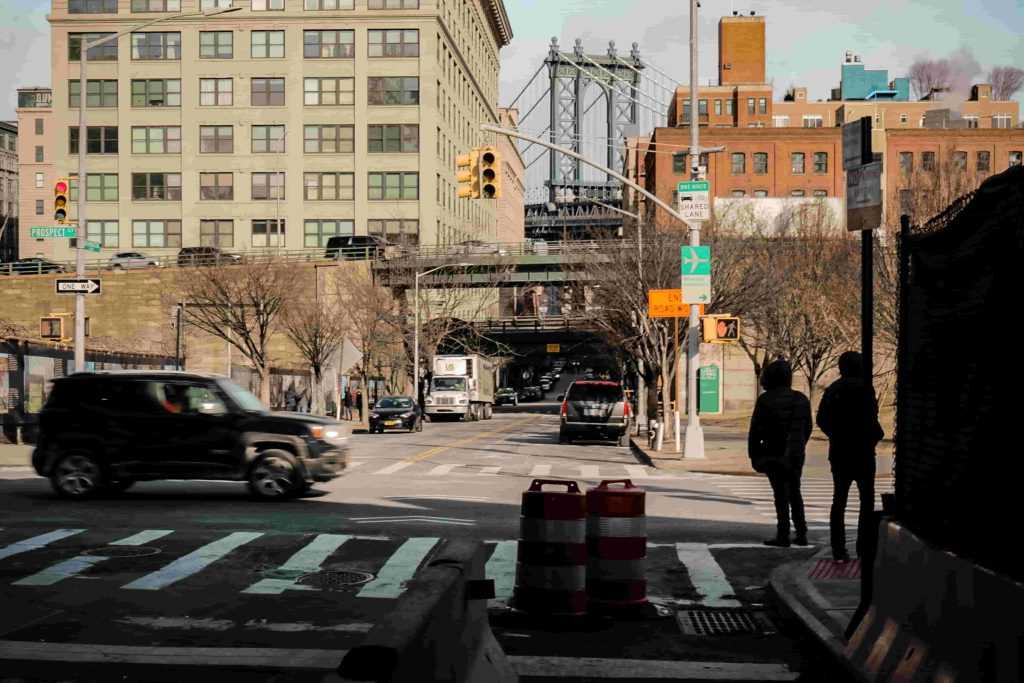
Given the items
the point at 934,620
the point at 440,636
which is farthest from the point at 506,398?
the point at 440,636

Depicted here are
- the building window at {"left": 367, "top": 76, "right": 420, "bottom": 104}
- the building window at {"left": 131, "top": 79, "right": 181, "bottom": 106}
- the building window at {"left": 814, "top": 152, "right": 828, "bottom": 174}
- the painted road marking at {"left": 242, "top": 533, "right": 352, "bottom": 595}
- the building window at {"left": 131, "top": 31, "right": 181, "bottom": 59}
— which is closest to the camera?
the painted road marking at {"left": 242, "top": 533, "right": 352, "bottom": 595}

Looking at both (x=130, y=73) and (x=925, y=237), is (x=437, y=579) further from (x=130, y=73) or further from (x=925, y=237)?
(x=130, y=73)

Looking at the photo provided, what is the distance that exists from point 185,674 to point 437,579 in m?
2.73

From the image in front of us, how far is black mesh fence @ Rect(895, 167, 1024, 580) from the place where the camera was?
547 cm

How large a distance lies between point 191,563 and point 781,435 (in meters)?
6.11

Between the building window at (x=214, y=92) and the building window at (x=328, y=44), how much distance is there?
631 cm

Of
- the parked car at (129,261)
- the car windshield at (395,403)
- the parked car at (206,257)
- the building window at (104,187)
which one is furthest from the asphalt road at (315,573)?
the building window at (104,187)

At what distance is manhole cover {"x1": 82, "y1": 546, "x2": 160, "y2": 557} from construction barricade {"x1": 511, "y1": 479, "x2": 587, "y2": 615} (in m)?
4.94

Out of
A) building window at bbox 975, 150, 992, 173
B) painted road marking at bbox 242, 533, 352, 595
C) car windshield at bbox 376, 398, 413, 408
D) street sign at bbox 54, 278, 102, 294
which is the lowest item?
car windshield at bbox 376, 398, 413, 408

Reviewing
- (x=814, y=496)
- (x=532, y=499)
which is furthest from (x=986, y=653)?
(x=814, y=496)

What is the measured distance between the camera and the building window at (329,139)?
305 ft

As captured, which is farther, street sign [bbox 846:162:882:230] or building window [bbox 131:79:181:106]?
building window [bbox 131:79:181:106]

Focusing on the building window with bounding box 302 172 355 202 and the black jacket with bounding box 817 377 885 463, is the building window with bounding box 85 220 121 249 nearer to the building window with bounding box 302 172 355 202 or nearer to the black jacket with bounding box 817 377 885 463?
the building window with bounding box 302 172 355 202

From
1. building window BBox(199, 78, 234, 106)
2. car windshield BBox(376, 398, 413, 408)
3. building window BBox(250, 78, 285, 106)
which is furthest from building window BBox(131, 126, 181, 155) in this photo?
car windshield BBox(376, 398, 413, 408)
